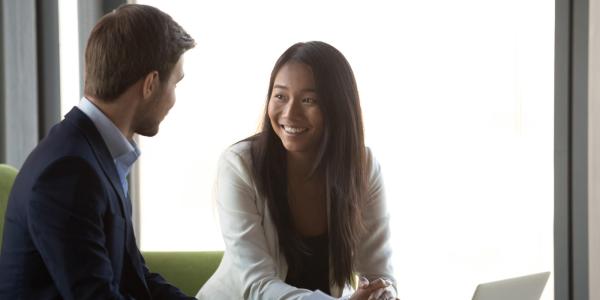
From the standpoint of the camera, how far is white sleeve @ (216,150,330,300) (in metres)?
2.06

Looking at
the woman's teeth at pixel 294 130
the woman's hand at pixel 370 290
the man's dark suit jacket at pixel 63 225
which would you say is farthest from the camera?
the woman's teeth at pixel 294 130

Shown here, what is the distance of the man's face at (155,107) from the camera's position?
1575mm

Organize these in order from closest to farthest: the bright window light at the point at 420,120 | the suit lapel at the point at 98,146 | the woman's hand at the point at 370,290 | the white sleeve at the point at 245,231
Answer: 1. the suit lapel at the point at 98,146
2. the woman's hand at the point at 370,290
3. the white sleeve at the point at 245,231
4. the bright window light at the point at 420,120

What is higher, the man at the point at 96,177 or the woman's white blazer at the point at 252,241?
the man at the point at 96,177

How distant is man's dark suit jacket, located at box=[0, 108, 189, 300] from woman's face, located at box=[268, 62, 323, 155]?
81 centimetres

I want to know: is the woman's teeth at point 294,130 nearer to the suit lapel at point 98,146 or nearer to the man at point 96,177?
the man at point 96,177

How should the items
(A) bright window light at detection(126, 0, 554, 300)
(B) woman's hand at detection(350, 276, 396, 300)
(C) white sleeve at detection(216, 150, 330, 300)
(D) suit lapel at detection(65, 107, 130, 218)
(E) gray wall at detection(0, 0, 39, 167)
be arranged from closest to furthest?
(D) suit lapel at detection(65, 107, 130, 218), (B) woman's hand at detection(350, 276, 396, 300), (C) white sleeve at detection(216, 150, 330, 300), (E) gray wall at detection(0, 0, 39, 167), (A) bright window light at detection(126, 0, 554, 300)

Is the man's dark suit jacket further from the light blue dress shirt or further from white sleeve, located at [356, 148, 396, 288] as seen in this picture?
white sleeve, located at [356, 148, 396, 288]

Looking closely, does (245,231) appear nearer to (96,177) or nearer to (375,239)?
(375,239)

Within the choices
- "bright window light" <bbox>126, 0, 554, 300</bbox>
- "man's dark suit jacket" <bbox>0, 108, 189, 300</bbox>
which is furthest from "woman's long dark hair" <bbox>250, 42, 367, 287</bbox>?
"bright window light" <bbox>126, 0, 554, 300</bbox>

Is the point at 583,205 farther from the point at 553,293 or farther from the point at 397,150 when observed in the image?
the point at 397,150

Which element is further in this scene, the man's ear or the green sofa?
the green sofa

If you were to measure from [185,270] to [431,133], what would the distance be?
1.55m

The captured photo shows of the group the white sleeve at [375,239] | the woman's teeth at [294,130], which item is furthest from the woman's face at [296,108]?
the white sleeve at [375,239]
